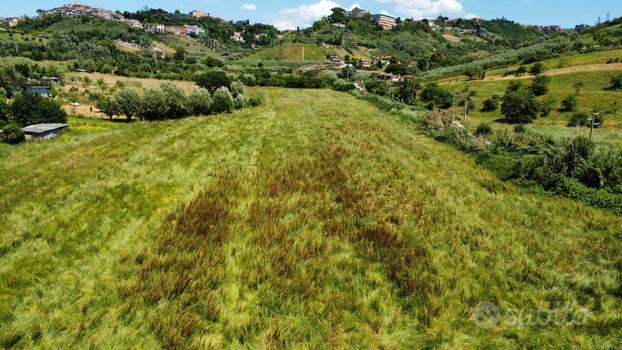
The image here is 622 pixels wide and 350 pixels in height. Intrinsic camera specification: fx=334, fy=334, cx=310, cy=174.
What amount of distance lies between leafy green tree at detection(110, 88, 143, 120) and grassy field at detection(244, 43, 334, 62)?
433 feet

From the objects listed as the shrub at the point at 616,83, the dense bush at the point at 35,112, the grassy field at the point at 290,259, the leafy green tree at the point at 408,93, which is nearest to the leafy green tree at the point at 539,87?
the shrub at the point at 616,83

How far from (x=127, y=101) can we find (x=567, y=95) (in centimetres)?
8439

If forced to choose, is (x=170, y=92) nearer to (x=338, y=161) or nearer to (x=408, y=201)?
(x=338, y=161)

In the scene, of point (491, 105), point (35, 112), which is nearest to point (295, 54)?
point (491, 105)

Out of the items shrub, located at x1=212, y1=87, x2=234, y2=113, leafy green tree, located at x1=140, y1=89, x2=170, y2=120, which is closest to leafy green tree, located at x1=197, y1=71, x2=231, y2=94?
leafy green tree, located at x1=140, y1=89, x2=170, y2=120

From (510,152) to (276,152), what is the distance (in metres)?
13.9

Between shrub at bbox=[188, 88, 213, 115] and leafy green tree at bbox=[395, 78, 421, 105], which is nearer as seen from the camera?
shrub at bbox=[188, 88, 213, 115]

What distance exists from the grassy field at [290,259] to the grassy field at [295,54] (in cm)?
17206

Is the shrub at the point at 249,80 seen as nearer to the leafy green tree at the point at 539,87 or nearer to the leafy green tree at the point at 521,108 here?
the leafy green tree at the point at 521,108

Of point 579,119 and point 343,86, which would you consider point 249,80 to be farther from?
point 579,119

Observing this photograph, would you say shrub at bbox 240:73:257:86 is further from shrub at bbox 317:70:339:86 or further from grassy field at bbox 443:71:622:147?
grassy field at bbox 443:71:622:147

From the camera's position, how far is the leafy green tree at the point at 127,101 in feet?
176

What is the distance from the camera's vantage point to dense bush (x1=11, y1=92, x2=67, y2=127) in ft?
169

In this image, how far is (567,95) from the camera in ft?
227
